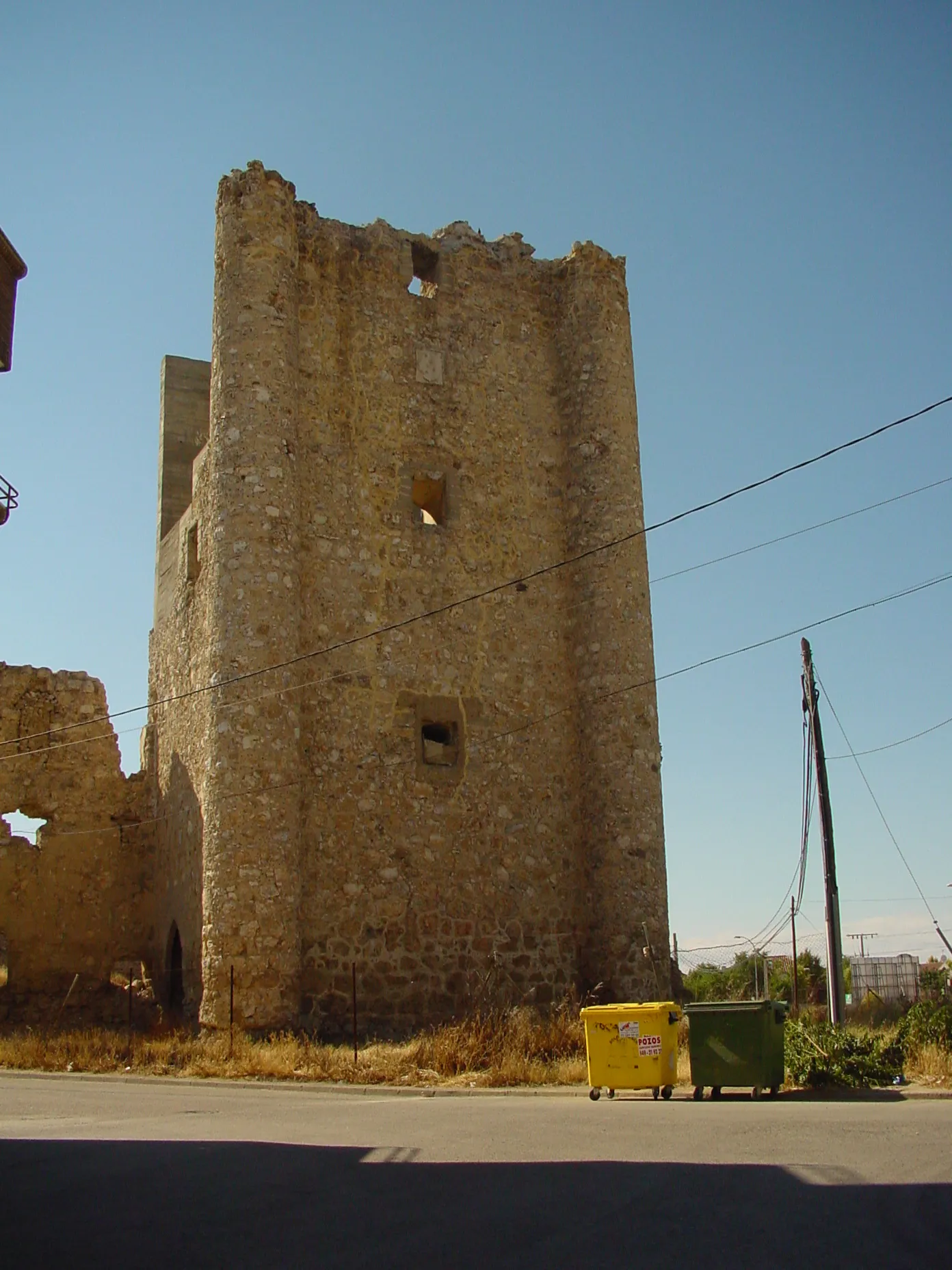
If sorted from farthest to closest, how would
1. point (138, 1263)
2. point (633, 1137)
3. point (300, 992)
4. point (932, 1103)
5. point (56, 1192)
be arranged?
1. point (300, 992)
2. point (932, 1103)
3. point (633, 1137)
4. point (56, 1192)
5. point (138, 1263)

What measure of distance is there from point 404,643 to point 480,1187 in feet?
39.9

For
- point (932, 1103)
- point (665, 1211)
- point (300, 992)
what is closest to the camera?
point (665, 1211)

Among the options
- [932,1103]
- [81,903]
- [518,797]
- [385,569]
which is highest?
[385,569]

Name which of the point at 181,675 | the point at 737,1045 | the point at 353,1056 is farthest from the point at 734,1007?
the point at 181,675

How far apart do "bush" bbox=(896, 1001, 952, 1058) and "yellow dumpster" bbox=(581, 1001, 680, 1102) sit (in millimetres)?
2952

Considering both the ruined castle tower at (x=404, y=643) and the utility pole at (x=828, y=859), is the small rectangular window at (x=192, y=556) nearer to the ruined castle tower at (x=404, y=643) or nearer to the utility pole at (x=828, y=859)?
the ruined castle tower at (x=404, y=643)

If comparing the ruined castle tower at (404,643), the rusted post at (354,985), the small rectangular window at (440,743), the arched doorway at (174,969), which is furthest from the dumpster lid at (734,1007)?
the arched doorway at (174,969)

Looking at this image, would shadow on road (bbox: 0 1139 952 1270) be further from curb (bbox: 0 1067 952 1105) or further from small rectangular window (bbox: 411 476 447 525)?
small rectangular window (bbox: 411 476 447 525)

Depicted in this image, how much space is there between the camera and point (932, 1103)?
36.1ft

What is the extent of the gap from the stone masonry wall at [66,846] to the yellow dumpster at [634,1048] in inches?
399

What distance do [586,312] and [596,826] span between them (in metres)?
8.40

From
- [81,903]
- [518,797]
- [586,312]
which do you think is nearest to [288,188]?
[586,312]

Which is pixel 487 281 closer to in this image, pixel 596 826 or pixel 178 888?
pixel 596 826

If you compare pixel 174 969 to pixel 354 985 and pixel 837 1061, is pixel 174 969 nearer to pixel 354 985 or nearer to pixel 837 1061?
pixel 354 985
